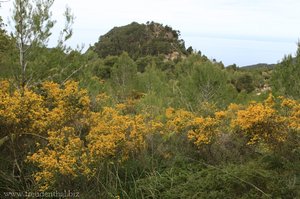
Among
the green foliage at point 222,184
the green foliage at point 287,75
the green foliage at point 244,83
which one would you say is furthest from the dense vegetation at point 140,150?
the green foliage at point 244,83

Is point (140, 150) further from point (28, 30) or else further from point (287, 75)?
point (287, 75)

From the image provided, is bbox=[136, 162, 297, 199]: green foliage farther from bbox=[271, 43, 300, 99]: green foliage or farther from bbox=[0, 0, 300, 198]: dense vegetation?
bbox=[271, 43, 300, 99]: green foliage

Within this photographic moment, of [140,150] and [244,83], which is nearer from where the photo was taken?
[140,150]

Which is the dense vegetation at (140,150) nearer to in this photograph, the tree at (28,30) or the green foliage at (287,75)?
the tree at (28,30)

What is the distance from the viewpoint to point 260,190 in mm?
4285

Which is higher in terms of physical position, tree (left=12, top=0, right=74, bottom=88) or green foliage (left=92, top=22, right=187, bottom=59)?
green foliage (left=92, top=22, right=187, bottom=59)

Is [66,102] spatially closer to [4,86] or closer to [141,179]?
[4,86]

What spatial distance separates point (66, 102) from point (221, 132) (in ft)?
7.45

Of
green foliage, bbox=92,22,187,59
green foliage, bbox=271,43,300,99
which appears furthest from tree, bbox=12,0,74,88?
green foliage, bbox=92,22,187,59

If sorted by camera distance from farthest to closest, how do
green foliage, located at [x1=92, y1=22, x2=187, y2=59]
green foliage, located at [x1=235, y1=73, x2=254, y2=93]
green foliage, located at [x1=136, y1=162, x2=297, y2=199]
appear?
green foliage, located at [x1=92, y1=22, x2=187, y2=59] → green foliage, located at [x1=235, y1=73, x2=254, y2=93] → green foliage, located at [x1=136, y1=162, x2=297, y2=199]

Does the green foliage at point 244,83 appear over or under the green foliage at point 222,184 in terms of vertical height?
over

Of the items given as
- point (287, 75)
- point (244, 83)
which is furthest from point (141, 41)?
point (287, 75)

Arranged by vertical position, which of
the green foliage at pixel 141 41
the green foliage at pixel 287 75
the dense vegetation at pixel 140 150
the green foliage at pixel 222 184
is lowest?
the green foliage at pixel 222 184

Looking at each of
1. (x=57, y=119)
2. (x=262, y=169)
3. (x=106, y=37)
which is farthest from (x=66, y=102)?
(x=106, y=37)
